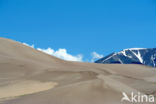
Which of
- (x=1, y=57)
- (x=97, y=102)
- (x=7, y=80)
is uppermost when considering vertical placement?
(x=1, y=57)

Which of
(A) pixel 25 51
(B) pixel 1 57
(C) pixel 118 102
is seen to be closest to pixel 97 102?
(C) pixel 118 102

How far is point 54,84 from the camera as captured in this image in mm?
22859

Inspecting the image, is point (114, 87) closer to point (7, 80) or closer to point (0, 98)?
point (0, 98)

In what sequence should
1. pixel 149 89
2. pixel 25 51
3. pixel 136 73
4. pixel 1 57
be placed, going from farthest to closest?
pixel 25 51 < pixel 136 73 < pixel 1 57 < pixel 149 89

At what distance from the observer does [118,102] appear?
16.5 m

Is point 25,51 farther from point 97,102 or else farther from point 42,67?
point 97,102

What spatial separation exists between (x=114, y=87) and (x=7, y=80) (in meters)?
10.3

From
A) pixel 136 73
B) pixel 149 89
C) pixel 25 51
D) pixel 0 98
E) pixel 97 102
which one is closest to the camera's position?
pixel 97 102

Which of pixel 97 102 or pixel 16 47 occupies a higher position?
pixel 16 47

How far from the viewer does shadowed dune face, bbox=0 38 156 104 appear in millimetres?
16873

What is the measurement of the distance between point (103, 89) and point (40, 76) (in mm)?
9448

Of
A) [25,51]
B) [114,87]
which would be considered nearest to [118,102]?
[114,87]

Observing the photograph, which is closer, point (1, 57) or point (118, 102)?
point (118, 102)

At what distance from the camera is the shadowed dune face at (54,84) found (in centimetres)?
1687
